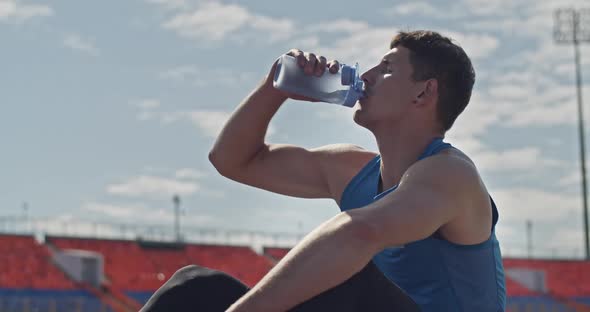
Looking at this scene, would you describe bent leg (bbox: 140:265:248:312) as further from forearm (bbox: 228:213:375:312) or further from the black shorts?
forearm (bbox: 228:213:375:312)

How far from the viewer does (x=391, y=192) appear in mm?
2141

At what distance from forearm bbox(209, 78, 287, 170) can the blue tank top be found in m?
0.82

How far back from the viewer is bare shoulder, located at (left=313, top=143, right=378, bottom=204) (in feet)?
10.8

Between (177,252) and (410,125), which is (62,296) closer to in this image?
(177,252)

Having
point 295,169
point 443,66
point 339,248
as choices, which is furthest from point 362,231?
point 295,169

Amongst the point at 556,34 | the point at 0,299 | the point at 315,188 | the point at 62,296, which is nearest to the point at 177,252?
the point at 62,296

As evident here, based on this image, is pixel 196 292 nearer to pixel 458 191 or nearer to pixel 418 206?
pixel 418 206

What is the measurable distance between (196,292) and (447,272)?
0.81 m

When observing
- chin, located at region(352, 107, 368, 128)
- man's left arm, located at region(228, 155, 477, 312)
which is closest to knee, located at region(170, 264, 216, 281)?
man's left arm, located at region(228, 155, 477, 312)

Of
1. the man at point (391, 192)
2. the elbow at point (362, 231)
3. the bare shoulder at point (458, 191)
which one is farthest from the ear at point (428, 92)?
the elbow at point (362, 231)

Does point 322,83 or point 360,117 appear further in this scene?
point 322,83

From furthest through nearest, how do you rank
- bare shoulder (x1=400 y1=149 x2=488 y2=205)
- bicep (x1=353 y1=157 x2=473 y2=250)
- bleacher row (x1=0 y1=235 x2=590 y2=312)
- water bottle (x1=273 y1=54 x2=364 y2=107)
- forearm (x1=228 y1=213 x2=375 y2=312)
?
bleacher row (x1=0 y1=235 x2=590 y2=312)
water bottle (x1=273 y1=54 x2=364 y2=107)
bare shoulder (x1=400 y1=149 x2=488 y2=205)
bicep (x1=353 y1=157 x2=473 y2=250)
forearm (x1=228 y1=213 x2=375 y2=312)

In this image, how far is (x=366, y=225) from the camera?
6.35 ft

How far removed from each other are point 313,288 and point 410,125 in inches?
37.9
